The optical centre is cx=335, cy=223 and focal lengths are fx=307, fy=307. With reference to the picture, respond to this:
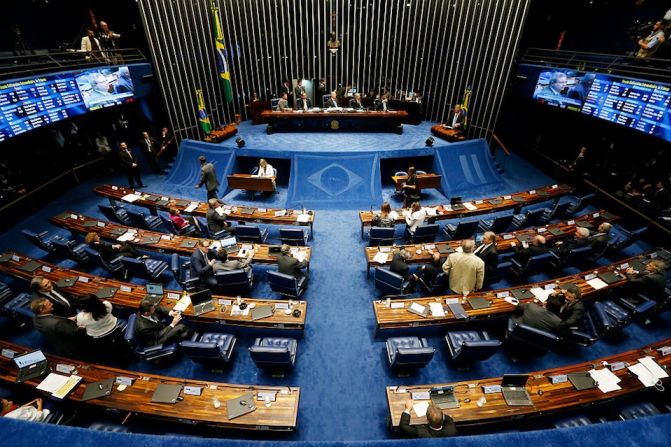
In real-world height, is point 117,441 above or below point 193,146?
above

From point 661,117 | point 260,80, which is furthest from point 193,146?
point 661,117

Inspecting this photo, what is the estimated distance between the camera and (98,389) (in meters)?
4.27

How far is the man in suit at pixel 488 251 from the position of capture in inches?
239

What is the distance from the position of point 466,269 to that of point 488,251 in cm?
92

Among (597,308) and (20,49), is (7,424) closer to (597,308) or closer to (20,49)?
(597,308)

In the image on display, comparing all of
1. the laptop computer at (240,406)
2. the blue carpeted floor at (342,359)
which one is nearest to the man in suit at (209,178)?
the blue carpeted floor at (342,359)

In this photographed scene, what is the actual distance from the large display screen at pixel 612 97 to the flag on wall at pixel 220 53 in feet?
40.7

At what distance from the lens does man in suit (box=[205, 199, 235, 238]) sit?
7812 millimetres

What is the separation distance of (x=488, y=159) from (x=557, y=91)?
311 cm

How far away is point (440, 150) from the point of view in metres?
11.8

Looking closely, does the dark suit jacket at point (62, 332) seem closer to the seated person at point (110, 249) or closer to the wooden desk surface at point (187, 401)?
the wooden desk surface at point (187, 401)

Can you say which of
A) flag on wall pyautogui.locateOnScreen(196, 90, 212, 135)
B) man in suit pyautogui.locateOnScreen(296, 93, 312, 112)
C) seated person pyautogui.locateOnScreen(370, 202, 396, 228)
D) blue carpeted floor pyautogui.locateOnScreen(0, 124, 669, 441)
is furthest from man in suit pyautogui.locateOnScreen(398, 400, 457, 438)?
flag on wall pyautogui.locateOnScreen(196, 90, 212, 135)

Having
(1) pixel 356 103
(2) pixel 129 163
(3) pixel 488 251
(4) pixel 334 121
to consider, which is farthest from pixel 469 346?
(1) pixel 356 103

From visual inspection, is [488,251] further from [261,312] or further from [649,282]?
[261,312]
